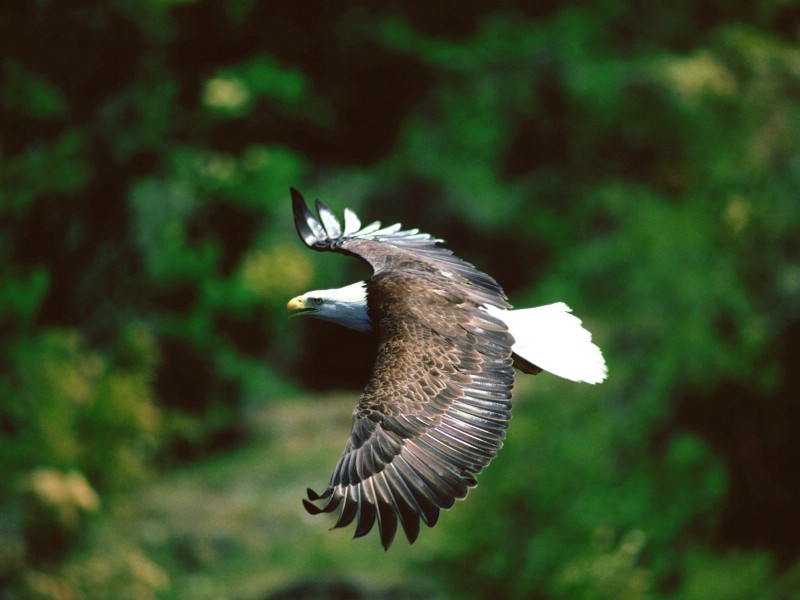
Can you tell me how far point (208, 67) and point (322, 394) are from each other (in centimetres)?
395

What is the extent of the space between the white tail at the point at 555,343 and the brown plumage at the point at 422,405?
7.0 inches

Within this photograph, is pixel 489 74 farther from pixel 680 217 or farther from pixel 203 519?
pixel 203 519

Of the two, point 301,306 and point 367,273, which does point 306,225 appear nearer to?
point 301,306

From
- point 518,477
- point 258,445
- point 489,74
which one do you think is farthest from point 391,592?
point 489,74

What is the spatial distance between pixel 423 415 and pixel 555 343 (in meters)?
1.19

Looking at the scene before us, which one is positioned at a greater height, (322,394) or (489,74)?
(489,74)

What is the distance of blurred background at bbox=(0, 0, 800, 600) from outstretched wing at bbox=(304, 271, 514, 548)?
4551 mm

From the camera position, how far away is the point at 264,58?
15.8 meters

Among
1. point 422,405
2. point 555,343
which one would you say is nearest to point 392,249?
point 555,343

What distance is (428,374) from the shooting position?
6.22 meters

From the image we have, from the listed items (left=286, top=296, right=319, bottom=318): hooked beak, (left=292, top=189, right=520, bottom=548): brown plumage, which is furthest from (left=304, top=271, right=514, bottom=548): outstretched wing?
(left=286, top=296, right=319, bottom=318): hooked beak

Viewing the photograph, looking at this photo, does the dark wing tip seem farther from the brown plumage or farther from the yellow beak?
the brown plumage

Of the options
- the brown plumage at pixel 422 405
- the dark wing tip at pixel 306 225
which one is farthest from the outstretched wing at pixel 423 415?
the dark wing tip at pixel 306 225

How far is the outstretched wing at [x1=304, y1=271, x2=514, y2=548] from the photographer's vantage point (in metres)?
5.71
